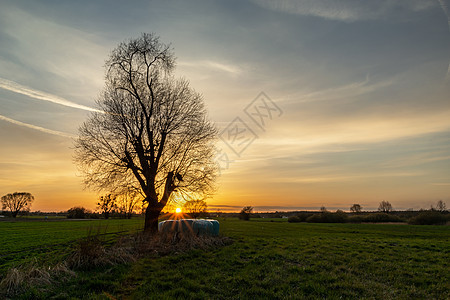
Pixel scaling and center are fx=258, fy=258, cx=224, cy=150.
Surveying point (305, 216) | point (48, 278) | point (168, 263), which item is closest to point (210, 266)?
point (168, 263)

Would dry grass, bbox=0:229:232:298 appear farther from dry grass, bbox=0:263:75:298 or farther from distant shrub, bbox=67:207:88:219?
distant shrub, bbox=67:207:88:219

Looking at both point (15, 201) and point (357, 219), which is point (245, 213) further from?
point (15, 201)

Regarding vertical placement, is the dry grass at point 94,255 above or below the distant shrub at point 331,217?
above

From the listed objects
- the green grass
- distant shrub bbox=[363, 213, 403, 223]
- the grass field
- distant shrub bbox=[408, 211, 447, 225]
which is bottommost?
distant shrub bbox=[363, 213, 403, 223]

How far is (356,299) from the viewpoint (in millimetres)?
7277

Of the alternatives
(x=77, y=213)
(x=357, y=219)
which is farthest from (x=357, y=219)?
(x=77, y=213)

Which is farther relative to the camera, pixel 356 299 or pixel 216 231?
pixel 216 231

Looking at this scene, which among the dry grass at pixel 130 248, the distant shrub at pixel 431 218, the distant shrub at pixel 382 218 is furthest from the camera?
the distant shrub at pixel 382 218

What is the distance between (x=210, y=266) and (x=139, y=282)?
3448 millimetres

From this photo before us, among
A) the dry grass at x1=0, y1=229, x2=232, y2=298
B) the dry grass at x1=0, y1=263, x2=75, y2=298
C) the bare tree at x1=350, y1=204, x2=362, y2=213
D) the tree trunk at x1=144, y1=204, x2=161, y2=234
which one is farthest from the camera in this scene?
the bare tree at x1=350, y1=204, x2=362, y2=213

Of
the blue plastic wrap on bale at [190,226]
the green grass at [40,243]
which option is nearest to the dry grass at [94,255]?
the green grass at [40,243]

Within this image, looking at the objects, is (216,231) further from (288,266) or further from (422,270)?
(422,270)

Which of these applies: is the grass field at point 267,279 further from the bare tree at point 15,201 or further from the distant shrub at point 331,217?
the bare tree at point 15,201

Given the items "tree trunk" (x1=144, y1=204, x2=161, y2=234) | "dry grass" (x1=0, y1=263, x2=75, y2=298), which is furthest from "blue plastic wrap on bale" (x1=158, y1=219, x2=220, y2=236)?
"dry grass" (x1=0, y1=263, x2=75, y2=298)
